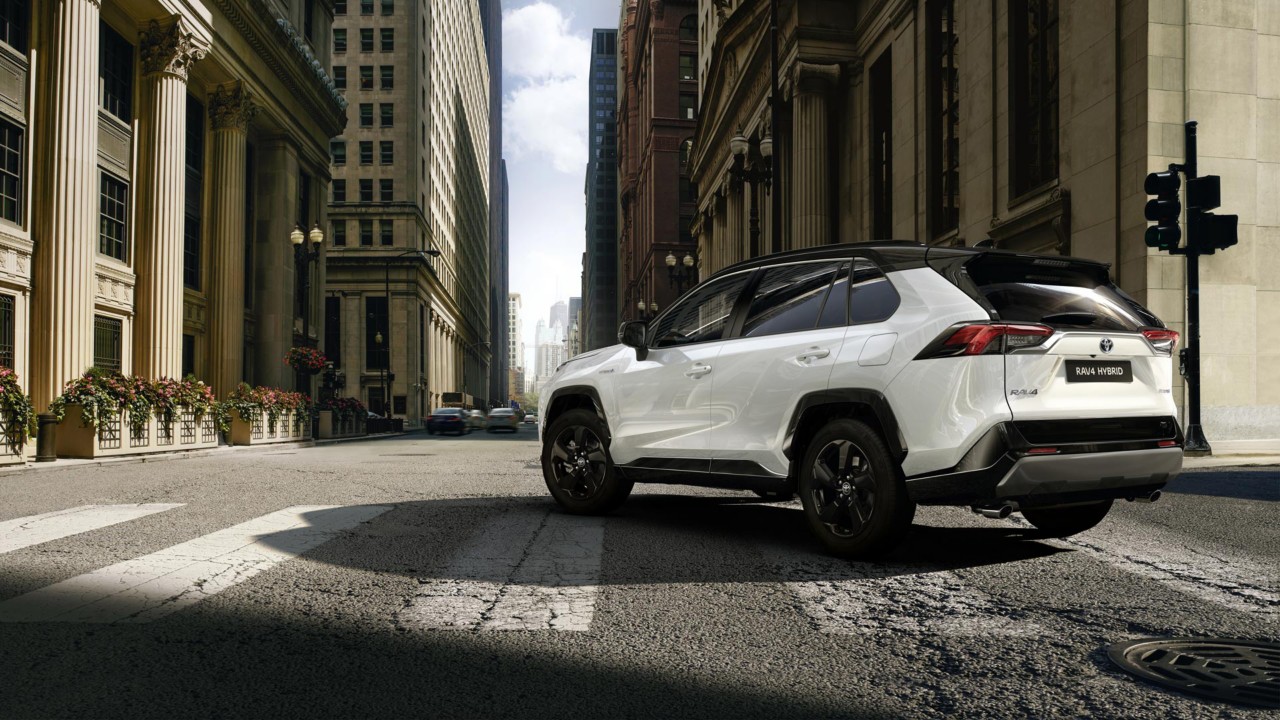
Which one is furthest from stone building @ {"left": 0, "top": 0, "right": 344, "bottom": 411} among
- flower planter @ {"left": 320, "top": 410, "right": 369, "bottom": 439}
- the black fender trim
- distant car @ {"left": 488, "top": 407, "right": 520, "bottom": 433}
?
the black fender trim

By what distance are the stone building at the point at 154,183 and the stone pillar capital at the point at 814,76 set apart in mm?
19453

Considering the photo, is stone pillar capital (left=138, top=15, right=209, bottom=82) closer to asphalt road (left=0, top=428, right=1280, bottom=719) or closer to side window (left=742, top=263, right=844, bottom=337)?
asphalt road (left=0, top=428, right=1280, bottom=719)

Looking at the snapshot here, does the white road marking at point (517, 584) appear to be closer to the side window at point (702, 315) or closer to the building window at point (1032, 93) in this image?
the side window at point (702, 315)

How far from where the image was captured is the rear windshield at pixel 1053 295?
533 cm

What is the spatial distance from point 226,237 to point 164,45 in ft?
24.9

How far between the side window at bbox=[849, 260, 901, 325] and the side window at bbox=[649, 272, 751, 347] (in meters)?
1.13

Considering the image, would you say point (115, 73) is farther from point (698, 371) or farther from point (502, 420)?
point (698, 371)

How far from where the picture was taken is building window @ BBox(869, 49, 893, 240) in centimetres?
3025

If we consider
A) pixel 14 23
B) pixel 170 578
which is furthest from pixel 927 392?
pixel 14 23

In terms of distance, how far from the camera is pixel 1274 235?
17109 mm

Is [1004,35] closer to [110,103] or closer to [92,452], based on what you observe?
[92,452]

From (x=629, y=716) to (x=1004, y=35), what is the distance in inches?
872

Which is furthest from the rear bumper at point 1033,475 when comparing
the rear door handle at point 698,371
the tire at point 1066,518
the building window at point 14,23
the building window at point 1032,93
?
the building window at point 14,23

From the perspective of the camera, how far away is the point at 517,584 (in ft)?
16.4
